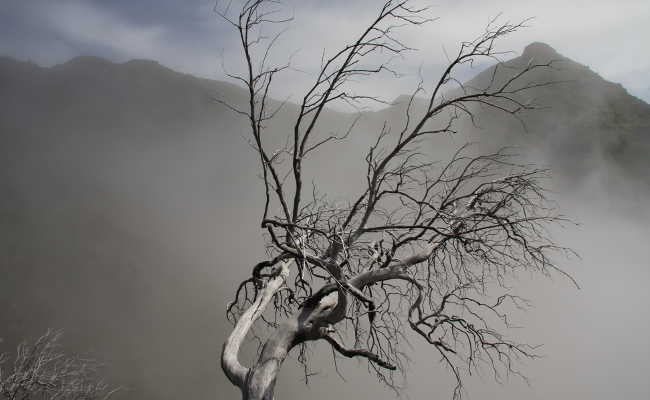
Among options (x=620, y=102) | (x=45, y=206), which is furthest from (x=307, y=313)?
(x=45, y=206)

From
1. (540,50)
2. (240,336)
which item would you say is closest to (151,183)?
(540,50)

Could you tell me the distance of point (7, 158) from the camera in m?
Result: 28.7

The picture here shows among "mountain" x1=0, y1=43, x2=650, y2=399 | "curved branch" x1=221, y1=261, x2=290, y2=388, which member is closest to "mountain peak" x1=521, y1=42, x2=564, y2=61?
"mountain" x1=0, y1=43, x2=650, y2=399

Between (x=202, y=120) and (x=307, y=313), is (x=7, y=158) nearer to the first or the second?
(x=202, y=120)

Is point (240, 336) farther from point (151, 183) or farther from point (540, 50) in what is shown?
point (151, 183)

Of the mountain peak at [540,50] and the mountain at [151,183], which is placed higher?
the mountain peak at [540,50]

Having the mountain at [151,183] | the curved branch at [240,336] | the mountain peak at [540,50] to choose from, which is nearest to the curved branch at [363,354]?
the curved branch at [240,336]

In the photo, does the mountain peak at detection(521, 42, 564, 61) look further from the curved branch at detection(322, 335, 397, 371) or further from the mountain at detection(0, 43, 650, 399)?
the curved branch at detection(322, 335, 397, 371)

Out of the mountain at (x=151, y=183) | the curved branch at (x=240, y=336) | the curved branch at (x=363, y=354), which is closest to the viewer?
the curved branch at (x=240, y=336)

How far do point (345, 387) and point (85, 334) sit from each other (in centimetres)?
1359

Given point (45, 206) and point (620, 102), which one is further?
point (45, 206)

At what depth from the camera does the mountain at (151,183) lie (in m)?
23.3

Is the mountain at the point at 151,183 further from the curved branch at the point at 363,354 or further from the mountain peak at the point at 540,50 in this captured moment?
the curved branch at the point at 363,354

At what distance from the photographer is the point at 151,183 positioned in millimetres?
29547
